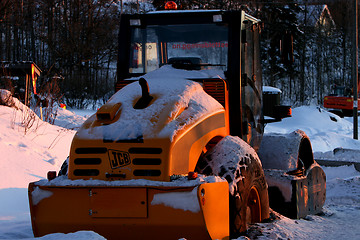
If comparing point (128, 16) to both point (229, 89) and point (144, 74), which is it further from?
point (229, 89)

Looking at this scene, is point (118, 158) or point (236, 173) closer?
point (118, 158)

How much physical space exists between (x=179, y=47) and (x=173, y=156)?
217cm

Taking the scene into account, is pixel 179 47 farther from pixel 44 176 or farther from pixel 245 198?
pixel 44 176

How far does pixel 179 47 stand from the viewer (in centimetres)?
612

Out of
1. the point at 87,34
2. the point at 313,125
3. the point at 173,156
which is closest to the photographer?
the point at 173,156

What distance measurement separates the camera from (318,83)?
51.4m

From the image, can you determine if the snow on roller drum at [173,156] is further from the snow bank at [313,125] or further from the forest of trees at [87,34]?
the forest of trees at [87,34]

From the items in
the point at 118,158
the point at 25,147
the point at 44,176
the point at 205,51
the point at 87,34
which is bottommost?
the point at 44,176

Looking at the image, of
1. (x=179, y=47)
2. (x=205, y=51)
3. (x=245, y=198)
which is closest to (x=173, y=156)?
(x=245, y=198)

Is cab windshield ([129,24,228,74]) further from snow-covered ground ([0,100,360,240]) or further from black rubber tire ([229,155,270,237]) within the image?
snow-covered ground ([0,100,360,240])

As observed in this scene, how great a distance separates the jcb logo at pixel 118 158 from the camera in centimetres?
430

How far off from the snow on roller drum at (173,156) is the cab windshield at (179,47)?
12 mm

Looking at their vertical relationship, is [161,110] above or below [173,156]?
above

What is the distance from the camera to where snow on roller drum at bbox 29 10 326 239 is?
420 centimetres
